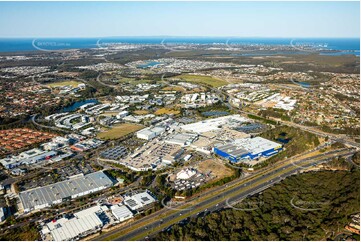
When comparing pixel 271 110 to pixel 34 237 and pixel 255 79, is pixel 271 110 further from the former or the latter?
pixel 34 237

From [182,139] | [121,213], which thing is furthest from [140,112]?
[121,213]

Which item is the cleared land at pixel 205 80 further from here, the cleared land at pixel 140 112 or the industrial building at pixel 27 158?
the industrial building at pixel 27 158

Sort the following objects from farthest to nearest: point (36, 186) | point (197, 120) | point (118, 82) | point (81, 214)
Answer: point (118, 82), point (197, 120), point (36, 186), point (81, 214)

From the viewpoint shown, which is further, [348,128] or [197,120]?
[197,120]

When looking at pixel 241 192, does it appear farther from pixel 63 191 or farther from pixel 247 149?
pixel 63 191

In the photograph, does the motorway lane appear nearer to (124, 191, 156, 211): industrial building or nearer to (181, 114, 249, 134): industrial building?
(124, 191, 156, 211): industrial building

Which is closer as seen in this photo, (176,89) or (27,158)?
(27,158)

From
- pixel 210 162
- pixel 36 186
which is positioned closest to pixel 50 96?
pixel 36 186
